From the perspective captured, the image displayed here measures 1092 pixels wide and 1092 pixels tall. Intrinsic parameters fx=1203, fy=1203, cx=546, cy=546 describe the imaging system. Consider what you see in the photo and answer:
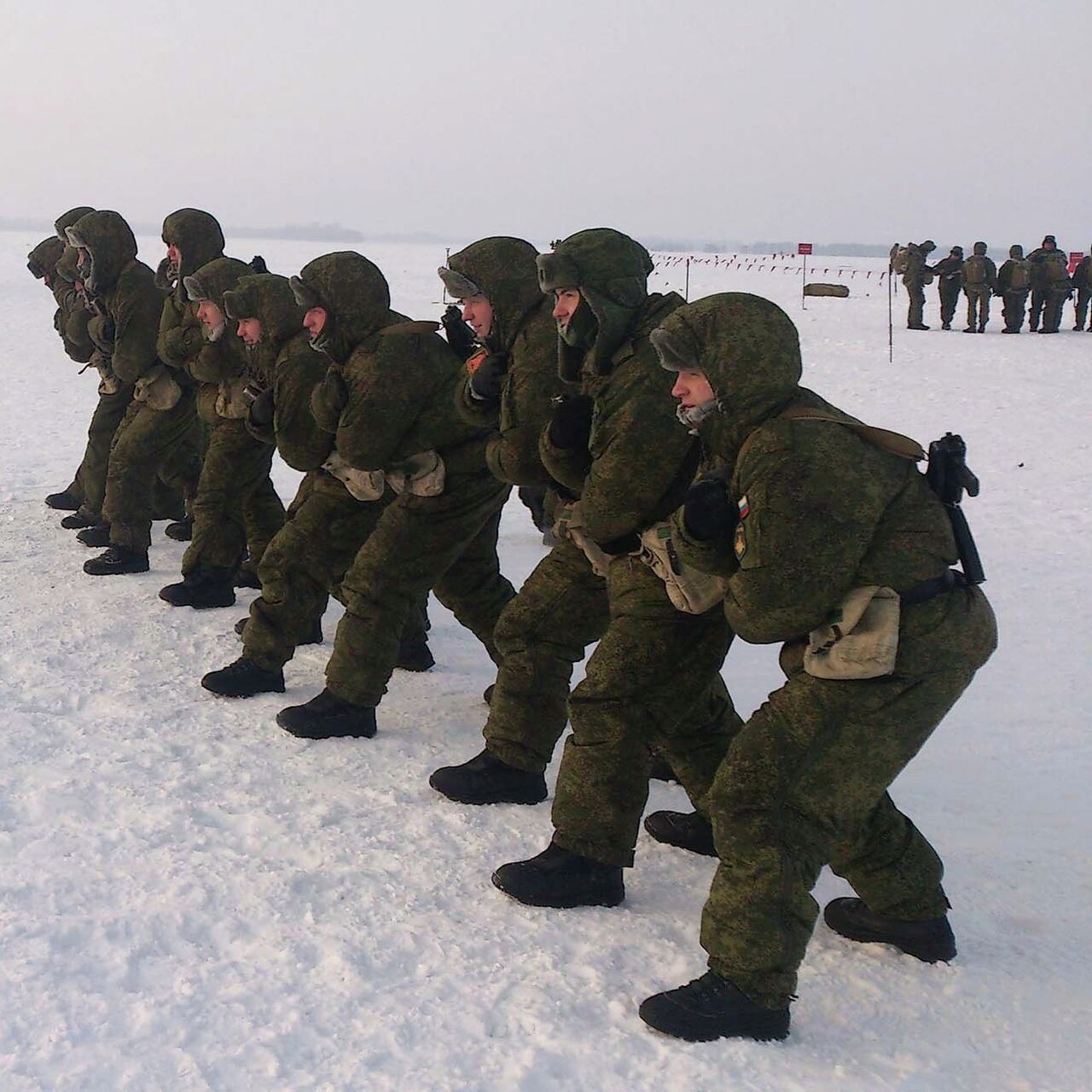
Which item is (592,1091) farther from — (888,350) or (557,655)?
(888,350)

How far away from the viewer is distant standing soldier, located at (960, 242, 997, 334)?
2248 centimetres

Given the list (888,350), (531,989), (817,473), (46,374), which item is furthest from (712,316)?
(888,350)

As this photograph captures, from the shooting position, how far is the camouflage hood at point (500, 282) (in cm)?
444

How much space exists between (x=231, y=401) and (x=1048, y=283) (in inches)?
801

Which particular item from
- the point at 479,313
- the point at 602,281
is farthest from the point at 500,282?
the point at 602,281

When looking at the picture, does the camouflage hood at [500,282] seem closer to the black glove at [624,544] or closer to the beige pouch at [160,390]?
the black glove at [624,544]

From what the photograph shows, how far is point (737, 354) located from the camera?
318 centimetres

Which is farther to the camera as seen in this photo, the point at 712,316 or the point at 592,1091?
the point at 712,316

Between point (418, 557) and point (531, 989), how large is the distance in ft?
7.23

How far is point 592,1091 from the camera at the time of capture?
9.44ft

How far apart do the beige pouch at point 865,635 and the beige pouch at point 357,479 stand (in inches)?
102

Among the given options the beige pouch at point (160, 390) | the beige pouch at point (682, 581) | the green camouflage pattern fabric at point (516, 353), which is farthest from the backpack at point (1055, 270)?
the beige pouch at point (682, 581)

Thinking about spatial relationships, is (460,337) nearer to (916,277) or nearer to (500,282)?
(500,282)

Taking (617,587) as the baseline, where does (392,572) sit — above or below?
below
